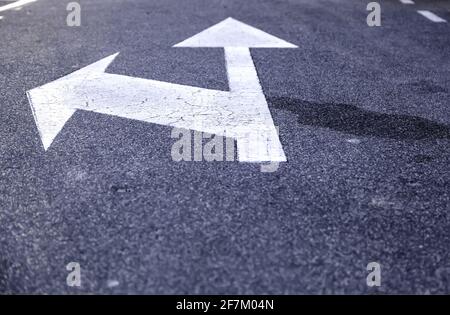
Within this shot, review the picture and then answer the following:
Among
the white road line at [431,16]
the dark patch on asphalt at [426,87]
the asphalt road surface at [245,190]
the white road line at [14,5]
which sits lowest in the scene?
the asphalt road surface at [245,190]

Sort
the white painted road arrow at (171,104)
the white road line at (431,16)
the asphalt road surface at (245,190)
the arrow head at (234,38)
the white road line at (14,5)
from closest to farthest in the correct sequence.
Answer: the asphalt road surface at (245,190), the white painted road arrow at (171,104), the arrow head at (234,38), the white road line at (431,16), the white road line at (14,5)

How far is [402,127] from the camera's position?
3521mm

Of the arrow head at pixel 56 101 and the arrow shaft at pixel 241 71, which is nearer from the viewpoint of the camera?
the arrow head at pixel 56 101

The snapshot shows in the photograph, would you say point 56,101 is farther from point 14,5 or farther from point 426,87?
point 14,5

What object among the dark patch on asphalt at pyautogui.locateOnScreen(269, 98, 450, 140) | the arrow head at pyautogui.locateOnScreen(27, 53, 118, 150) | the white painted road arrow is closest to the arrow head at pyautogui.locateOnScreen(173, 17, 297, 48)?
the white painted road arrow

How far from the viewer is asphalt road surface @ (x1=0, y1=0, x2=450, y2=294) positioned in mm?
2143

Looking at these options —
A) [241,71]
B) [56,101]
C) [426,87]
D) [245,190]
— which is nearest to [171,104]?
[56,101]

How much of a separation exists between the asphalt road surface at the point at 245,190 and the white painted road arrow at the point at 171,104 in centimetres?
10

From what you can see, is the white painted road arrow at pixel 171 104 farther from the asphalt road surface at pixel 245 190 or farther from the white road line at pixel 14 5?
the white road line at pixel 14 5

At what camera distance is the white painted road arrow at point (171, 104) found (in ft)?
10.9

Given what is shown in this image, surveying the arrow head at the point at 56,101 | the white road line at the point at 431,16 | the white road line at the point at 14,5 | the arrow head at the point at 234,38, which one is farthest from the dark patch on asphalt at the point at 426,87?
the white road line at the point at 14,5

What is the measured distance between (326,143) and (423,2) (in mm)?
5488

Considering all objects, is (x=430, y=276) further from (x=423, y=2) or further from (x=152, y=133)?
(x=423, y=2)
